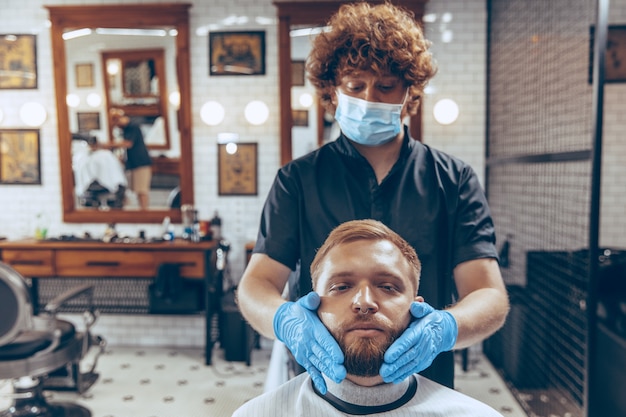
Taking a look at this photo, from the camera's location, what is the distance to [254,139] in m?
4.15

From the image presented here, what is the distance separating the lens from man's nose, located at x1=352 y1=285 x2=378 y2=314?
1.13m

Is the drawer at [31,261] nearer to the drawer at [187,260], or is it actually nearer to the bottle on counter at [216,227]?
the drawer at [187,260]

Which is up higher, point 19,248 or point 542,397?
point 19,248

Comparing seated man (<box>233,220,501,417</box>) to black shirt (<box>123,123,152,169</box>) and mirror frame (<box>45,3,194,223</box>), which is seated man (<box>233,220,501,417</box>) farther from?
black shirt (<box>123,123,152,169</box>)

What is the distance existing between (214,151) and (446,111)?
186cm

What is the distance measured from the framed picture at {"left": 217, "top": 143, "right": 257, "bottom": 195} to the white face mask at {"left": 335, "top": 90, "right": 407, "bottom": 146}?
263cm

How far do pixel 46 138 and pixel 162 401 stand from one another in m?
2.43

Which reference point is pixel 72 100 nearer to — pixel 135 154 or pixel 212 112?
pixel 135 154

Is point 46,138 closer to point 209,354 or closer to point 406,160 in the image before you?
point 209,354

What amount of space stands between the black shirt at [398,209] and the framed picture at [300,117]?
2.51 meters

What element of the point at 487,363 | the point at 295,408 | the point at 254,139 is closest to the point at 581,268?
the point at 487,363

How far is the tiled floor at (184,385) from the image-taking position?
314cm

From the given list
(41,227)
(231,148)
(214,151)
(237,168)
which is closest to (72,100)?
(41,227)

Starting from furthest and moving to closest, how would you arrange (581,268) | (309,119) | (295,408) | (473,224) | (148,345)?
(148,345)
(309,119)
(581,268)
(473,224)
(295,408)
